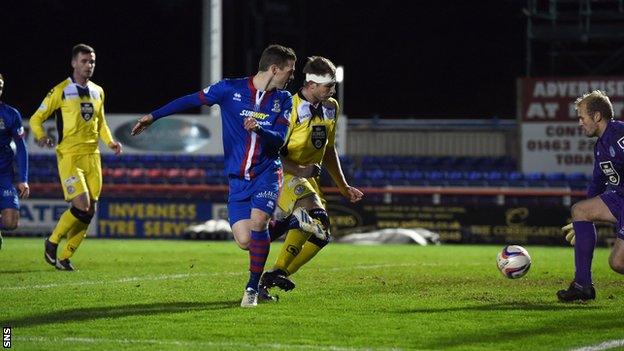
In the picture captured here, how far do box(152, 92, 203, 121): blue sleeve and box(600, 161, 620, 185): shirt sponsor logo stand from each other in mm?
3235

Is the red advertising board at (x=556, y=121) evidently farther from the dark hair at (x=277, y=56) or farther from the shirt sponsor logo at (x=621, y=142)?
the dark hair at (x=277, y=56)

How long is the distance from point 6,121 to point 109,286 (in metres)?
3.18

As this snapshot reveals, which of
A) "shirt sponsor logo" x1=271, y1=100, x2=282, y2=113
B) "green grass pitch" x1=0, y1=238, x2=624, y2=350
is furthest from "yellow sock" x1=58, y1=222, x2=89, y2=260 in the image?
"shirt sponsor logo" x1=271, y1=100, x2=282, y2=113

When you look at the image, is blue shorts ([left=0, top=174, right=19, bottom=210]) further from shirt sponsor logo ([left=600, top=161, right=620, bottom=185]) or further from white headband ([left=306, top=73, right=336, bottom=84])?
shirt sponsor logo ([left=600, top=161, right=620, bottom=185])

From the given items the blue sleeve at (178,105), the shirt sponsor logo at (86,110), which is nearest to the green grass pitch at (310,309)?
the blue sleeve at (178,105)

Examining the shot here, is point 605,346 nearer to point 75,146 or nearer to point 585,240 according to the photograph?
point 585,240

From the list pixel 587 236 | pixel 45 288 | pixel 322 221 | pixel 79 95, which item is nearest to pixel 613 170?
pixel 587 236

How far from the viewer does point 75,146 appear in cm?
1354

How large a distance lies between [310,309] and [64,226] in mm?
5310

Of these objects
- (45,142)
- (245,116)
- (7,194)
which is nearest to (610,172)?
(245,116)

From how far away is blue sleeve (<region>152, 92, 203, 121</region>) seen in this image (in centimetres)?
918

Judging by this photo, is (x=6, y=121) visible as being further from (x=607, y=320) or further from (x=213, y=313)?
(x=607, y=320)

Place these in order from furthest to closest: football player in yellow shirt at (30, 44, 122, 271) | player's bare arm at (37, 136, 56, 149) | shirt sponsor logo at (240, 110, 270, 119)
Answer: football player in yellow shirt at (30, 44, 122, 271)
player's bare arm at (37, 136, 56, 149)
shirt sponsor logo at (240, 110, 270, 119)

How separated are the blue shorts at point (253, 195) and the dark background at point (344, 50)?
37016 millimetres
